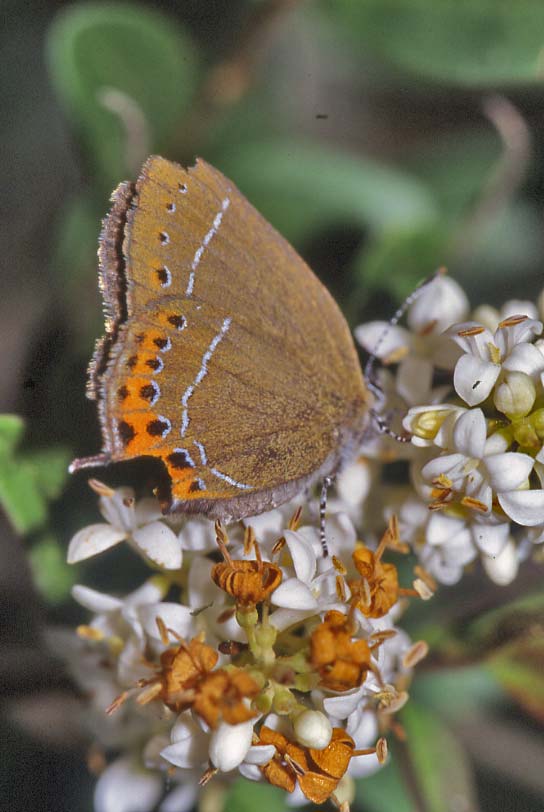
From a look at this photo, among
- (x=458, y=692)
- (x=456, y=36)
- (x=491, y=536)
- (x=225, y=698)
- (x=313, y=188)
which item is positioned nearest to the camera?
(x=225, y=698)

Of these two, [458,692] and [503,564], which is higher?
[503,564]

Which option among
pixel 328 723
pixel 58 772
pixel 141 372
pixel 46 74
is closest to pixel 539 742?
pixel 328 723

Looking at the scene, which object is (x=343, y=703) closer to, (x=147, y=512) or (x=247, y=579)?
(x=247, y=579)

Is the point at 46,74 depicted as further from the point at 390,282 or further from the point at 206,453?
the point at 206,453

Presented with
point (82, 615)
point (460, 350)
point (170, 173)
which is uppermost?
point (170, 173)

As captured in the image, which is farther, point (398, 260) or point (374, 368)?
point (398, 260)

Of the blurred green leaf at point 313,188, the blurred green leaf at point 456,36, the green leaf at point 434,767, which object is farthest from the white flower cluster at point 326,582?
the blurred green leaf at point 313,188

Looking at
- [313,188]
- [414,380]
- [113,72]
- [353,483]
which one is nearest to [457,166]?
[313,188]
